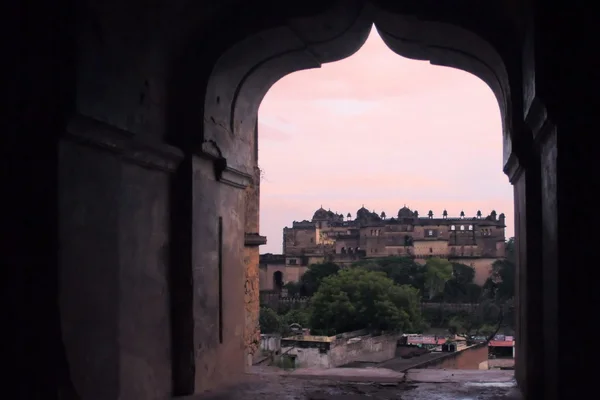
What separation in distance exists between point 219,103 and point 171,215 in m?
0.75

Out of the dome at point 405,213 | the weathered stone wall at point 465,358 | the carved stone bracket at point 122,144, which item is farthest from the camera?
the dome at point 405,213

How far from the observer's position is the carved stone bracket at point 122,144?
2623 millimetres

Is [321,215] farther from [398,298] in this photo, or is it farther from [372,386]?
[372,386]

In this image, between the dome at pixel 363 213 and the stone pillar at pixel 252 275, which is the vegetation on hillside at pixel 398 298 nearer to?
Answer: the dome at pixel 363 213

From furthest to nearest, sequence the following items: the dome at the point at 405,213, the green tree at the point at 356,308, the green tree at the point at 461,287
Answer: the dome at the point at 405,213, the green tree at the point at 461,287, the green tree at the point at 356,308

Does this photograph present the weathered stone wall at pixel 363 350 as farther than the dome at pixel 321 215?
No

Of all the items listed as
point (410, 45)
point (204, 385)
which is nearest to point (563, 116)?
point (410, 45)

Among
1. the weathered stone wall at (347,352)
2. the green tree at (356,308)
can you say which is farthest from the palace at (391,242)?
Result: the weathered stone wall at (347,352)

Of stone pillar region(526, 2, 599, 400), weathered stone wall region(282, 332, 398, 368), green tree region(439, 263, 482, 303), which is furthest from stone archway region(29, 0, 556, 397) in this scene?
green tree region(439, 263, 482, 303)

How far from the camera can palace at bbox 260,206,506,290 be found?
52.2 metres

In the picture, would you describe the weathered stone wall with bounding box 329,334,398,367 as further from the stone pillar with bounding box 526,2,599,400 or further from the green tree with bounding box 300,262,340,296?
the stone pillar with bounding box 526,2,599,400

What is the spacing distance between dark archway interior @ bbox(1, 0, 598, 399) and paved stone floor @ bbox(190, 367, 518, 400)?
18cm

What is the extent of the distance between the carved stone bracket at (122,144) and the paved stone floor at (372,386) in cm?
129

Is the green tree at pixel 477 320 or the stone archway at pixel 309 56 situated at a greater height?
the stone archway at pixel 309 56
